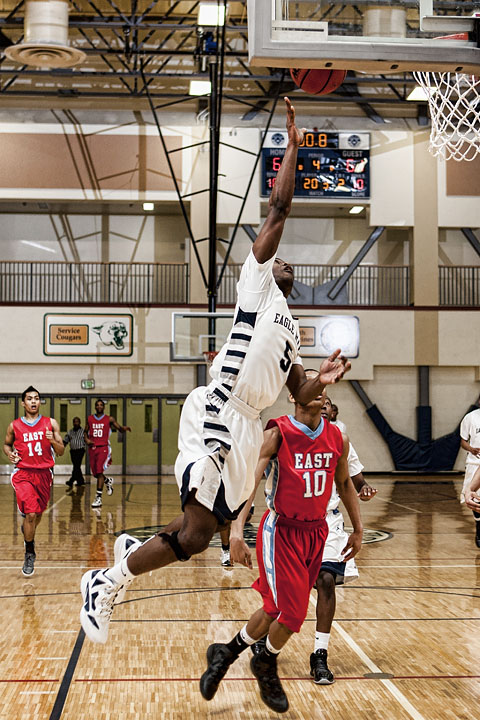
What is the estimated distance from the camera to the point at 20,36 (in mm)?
21609

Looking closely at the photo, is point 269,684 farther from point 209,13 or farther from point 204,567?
point 209,13

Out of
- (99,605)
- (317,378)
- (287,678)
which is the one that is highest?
(317,378)

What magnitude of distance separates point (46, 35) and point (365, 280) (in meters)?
11.0

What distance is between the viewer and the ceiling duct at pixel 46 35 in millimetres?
16828

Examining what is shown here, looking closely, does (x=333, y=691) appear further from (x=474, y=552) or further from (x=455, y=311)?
(x=455, y=311)

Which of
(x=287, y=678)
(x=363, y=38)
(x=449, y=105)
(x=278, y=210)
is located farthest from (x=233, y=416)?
(x=449, y=105)

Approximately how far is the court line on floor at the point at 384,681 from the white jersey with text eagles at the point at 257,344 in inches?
71.4

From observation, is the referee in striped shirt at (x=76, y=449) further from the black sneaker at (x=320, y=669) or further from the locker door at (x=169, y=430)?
the black sneaker at (x=320, y=669)

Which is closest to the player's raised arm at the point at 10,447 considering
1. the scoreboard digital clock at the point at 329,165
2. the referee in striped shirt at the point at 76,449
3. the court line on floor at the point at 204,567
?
the court line on floor at the point at 204,567

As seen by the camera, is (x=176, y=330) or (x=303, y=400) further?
(x=176, y=330)

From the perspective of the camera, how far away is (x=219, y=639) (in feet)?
18.9

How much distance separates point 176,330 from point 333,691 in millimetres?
14442

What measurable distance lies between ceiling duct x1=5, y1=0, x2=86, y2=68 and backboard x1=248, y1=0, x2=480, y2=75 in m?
13.4

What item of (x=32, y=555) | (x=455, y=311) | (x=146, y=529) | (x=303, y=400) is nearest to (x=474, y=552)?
(x=146, y=529)
